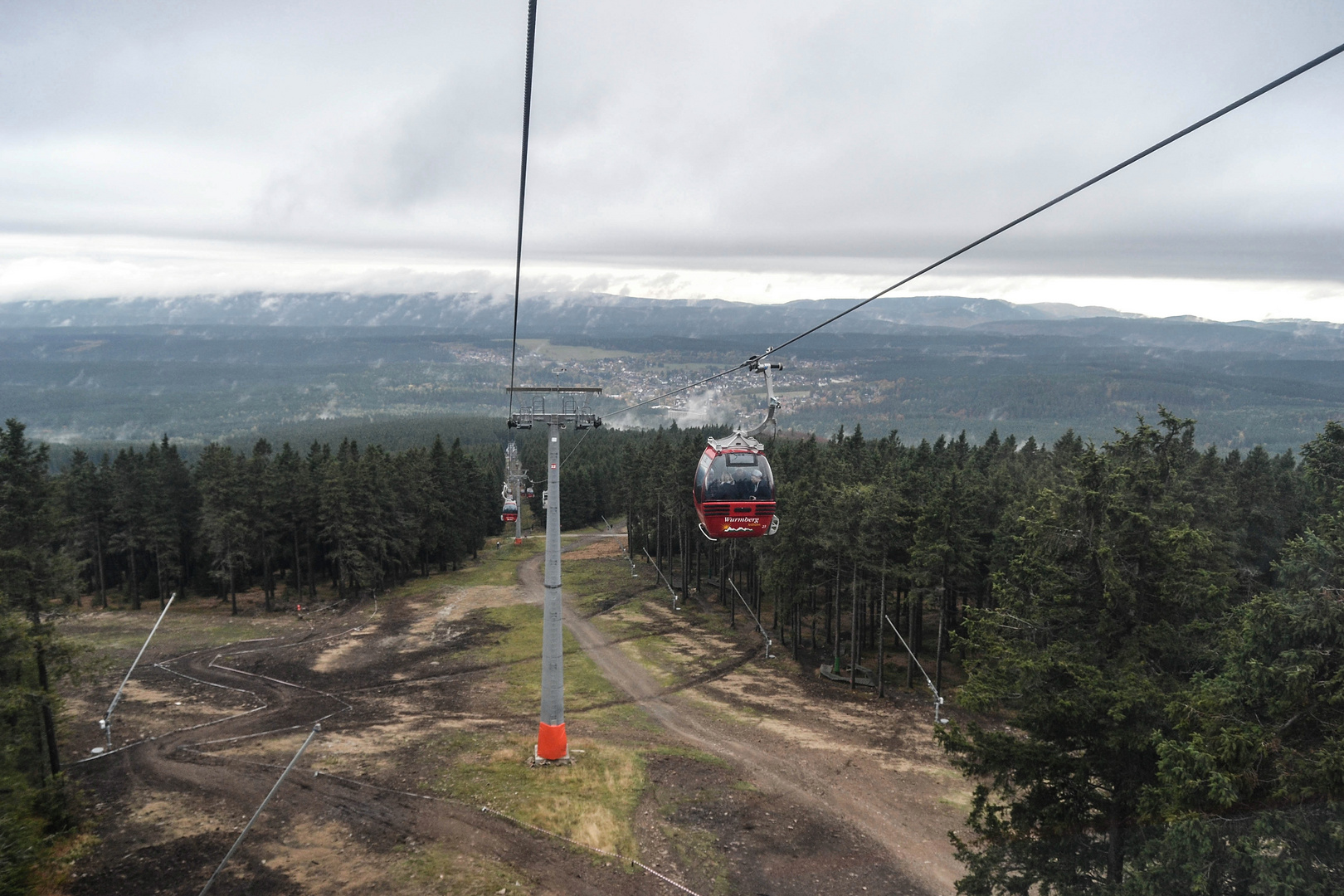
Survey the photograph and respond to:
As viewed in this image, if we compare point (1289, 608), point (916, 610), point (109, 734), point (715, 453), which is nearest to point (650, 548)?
point (916, 610)

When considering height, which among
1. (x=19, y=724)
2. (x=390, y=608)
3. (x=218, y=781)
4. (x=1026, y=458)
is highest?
(x=1026, y=458)

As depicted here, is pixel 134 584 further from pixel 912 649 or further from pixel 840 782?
pixel 912 649

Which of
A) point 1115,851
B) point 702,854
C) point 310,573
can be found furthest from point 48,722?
point 310,573

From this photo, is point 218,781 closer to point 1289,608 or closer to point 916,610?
point 1289,608

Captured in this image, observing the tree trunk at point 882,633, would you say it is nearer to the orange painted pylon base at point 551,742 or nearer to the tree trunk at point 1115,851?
the orange painted pylon base at point 551,742

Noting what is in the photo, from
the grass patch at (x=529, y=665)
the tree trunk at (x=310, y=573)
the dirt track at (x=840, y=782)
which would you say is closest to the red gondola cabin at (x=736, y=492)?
the dirt track at (x=840, y=782)

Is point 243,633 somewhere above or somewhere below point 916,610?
below

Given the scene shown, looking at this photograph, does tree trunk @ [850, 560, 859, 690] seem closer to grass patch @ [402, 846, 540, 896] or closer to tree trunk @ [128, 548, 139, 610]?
grass patch @ [402, 846, 540, 896]
